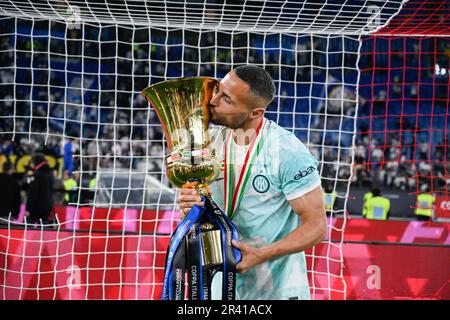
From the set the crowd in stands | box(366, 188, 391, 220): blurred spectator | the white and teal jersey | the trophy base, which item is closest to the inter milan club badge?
the white and teal jersey

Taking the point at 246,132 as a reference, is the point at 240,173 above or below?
below

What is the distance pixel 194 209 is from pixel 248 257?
0.31 meters

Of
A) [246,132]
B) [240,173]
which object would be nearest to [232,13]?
[246,132]

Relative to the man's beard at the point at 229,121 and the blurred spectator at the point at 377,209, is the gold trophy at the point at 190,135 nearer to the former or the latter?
the man's beard at the point at 229,121

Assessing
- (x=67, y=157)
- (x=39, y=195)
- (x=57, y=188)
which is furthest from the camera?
(x=67, y=157)

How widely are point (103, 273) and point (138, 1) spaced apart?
245 centimetres

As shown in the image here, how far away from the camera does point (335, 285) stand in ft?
19.5

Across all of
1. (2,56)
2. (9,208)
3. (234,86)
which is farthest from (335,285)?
(2,56)

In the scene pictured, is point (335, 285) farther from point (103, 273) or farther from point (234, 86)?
point (234, 86)

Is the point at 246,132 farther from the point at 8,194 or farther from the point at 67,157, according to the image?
the point at 67,157

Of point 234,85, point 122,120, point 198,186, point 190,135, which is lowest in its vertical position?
point 198,186

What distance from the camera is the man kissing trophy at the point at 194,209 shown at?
2781 mm

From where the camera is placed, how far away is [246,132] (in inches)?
122
